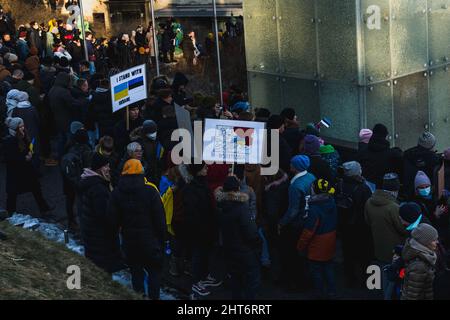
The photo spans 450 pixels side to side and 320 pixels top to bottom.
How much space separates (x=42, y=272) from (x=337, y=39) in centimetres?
628

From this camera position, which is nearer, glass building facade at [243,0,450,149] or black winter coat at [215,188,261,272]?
black winter coat at [215,188,261,272]

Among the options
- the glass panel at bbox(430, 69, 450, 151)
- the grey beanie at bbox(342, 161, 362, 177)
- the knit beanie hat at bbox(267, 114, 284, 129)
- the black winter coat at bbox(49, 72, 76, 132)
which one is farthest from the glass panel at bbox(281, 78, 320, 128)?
the grey beanie at bbox(342, 161, 362, 177)

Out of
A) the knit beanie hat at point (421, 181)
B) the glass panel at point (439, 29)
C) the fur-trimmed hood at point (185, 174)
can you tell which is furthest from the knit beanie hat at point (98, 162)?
Result: the glass panel at point (439, 29)

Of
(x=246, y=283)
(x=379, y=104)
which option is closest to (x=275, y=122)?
(x=246, y=283)

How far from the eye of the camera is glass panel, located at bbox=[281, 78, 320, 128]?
1408cm

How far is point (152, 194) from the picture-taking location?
8.91 metres

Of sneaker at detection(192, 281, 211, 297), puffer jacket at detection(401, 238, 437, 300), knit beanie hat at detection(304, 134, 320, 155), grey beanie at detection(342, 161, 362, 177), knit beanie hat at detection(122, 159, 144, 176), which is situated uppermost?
knit beanie hat at detection(122, 159, 144, 176)

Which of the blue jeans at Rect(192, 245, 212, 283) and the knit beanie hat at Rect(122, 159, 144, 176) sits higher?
the knit beanie hat at Rect(122, 159, 144, 176)

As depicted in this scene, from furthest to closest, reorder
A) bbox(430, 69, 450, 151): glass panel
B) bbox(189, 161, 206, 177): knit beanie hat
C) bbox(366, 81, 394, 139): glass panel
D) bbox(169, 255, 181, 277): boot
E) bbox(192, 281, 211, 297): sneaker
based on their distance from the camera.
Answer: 1. bbox(430, 69, 450, 151): glass panel
2. bbox(366, 81, 394, 139): glass panel
3. bbox(169, 255, 181, 277): boot
4. bbox(192, 281, 211, 297): sneaker
5. bbox(189, 161, 206, 177): knit beanie hat

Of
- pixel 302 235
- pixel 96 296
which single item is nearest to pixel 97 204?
pixel 96 296

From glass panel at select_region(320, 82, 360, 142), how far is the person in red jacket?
3829 millimetres

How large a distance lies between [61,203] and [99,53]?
14792 mm

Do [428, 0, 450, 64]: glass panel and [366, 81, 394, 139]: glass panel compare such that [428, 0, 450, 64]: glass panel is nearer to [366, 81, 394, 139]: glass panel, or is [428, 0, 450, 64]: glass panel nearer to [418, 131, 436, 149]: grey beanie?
[366, 81, 394, 139]: glass panel

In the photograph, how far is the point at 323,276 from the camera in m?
9.73
